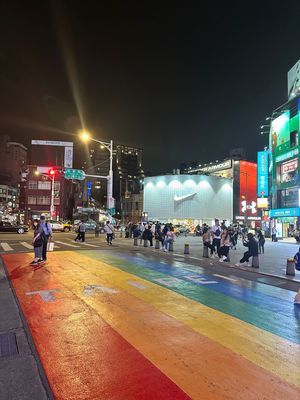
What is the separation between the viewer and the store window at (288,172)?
47000 millimetres

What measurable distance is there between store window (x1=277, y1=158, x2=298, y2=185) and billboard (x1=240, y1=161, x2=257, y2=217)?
34.7 meters

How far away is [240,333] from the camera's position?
5.74 metres

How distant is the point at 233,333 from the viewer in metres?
5.72

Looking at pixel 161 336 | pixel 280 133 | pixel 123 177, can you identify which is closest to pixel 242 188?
pixel 280 133

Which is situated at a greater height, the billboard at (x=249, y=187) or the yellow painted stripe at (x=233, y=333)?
the billboard at (x=249, y=187)

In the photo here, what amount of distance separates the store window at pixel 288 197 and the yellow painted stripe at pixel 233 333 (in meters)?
43.4

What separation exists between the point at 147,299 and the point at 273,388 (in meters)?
4.23

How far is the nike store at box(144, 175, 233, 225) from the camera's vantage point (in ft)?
230

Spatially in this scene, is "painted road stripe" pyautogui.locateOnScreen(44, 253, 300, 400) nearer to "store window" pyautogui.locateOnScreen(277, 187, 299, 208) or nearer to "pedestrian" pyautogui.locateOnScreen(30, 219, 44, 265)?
"pedestrian" pyautogui.locateOnScreen(30, 219, 44, 265)

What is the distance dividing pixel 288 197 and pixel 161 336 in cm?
4847

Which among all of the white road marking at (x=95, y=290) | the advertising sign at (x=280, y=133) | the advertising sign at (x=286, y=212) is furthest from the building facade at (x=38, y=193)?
the white road marking at (x=95, y=290)

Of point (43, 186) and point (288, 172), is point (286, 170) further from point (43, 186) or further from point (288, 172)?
point (43, 186)

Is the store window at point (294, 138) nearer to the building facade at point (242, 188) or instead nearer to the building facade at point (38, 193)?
the building facade at point (242, 188)

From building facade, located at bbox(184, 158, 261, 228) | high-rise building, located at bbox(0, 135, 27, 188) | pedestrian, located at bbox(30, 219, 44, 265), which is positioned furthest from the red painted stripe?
high-rise building, located at bbox(0, 135, 27, 188)
